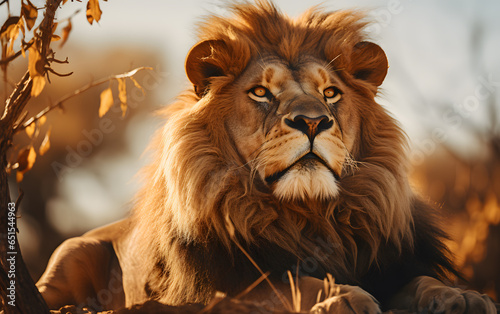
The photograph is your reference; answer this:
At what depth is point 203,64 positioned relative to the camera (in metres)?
3.79

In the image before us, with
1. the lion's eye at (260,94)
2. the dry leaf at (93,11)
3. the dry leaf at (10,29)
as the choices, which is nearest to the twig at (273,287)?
the lion's eye at (260,94)

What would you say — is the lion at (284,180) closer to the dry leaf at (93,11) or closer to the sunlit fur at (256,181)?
the sunlit fur at (256,181)

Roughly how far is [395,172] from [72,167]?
7.30 m

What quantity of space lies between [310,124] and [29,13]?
157cm

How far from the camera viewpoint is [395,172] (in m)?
3.79

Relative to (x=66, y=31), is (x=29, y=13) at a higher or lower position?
higher

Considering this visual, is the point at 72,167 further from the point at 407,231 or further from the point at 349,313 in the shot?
the point at 349,313

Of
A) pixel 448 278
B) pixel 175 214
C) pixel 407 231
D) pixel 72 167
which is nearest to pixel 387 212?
pixel 407 231

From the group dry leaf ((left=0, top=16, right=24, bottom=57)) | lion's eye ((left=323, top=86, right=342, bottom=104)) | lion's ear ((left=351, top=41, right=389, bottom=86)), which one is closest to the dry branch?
dry leaf ((left=0, top=16, right=24, bottom=57))

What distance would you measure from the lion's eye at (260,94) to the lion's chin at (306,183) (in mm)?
554

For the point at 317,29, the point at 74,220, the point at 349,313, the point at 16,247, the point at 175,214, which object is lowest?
the point at 74,220

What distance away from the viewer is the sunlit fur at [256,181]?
343 centimetres

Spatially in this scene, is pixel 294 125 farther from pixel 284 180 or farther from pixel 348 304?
pixel 348 304

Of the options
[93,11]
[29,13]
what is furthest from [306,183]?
[29,13]
